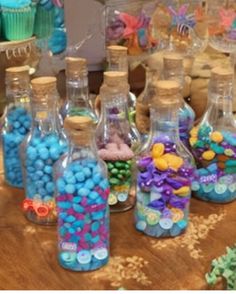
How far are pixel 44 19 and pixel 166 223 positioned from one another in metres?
0.54

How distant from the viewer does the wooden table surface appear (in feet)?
2.08

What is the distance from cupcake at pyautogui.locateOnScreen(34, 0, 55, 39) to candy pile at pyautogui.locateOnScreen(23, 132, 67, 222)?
0.37 meters

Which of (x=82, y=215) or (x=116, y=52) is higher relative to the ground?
(x=116, y=52)

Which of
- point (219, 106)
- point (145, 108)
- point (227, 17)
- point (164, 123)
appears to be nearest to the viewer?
point (164, 123)

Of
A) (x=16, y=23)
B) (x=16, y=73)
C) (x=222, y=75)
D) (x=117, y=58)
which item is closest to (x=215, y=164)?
(x=222, y=75)

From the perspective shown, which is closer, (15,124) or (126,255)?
(126,255)

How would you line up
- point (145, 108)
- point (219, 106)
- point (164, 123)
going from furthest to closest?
1. point (145, 108)
2. point (219, 106)
3. point (164, 123)

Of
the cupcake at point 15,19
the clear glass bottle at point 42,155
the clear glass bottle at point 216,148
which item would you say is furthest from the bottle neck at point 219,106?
the cupcake at point 15,19

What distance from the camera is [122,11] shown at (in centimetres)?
110

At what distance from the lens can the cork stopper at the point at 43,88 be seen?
0.72 metres

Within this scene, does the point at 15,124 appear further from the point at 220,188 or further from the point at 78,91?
the point at 220,188

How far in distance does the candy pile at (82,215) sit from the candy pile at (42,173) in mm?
100

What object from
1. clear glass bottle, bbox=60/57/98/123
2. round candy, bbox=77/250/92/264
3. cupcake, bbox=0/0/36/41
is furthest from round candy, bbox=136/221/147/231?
cupcake, bbox=0/0/36/41

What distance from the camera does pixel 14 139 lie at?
86cm
